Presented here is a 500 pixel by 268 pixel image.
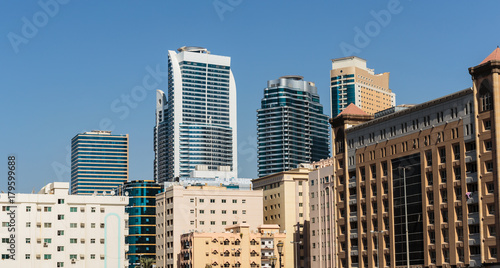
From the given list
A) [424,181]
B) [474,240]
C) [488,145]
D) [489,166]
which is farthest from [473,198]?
[424,181]

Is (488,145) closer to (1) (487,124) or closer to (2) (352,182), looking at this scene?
(1) (487,124)

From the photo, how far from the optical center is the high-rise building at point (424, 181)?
135625 millimetres

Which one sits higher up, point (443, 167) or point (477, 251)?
point (443, 167)

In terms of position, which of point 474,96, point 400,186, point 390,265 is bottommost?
point 390,265

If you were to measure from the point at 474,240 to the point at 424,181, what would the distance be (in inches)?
640

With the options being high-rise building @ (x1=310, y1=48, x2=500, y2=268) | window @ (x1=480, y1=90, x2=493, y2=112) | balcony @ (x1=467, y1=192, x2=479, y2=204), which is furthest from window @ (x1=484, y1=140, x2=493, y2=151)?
balcony @ (x1=467, y1=192, x2=479, y2=204)

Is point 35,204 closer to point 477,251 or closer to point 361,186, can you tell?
point 361,186

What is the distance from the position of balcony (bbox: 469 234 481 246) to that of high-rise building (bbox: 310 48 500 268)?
15 centimetres

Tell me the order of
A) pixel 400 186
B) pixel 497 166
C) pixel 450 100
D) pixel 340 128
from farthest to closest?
pixel 340 128, pixel 400 186, pixel 450 100, pixel 497 166

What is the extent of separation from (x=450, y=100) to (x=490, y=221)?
21.9m

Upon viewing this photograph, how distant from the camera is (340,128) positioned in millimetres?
180375

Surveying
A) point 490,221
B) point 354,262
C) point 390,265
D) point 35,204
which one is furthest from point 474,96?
point 35,204

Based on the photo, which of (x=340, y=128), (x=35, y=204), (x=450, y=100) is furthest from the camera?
(x=35, y=204)

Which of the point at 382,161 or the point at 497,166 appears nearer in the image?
the point at 497,166
